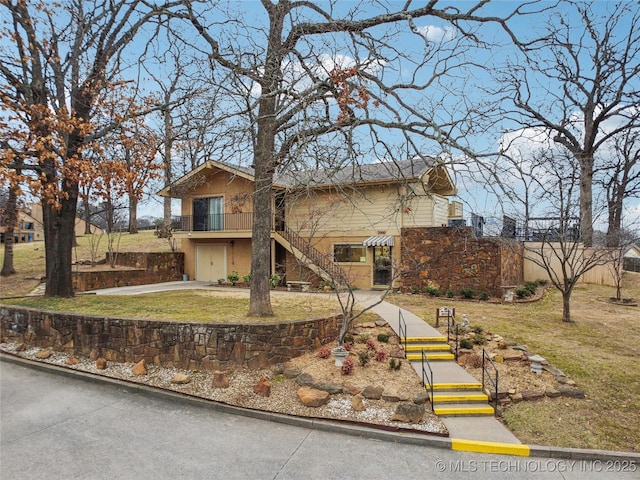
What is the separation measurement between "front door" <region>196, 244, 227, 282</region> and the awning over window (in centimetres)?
818

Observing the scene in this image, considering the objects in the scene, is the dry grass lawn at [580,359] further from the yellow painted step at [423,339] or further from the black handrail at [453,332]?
the yellow painted step at [423,339]

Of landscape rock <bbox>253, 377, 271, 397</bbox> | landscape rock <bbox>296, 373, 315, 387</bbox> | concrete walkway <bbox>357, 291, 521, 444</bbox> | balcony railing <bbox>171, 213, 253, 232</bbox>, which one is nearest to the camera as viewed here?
concrete walkway <bbox>357, 291, 521, 444</bbox>

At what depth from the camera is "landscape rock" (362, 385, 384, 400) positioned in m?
6.78

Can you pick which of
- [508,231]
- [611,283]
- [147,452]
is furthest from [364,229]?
[147,452]

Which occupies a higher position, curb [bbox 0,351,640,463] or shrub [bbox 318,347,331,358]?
shrub [bbox 318,347,331,358]

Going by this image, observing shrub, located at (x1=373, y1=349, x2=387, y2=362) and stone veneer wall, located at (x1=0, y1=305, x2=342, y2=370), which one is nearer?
stone veneer wall, located at (x1=0, y1=305, x2=342, y2=370)

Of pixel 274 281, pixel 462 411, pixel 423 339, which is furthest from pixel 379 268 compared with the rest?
pixel 462 411

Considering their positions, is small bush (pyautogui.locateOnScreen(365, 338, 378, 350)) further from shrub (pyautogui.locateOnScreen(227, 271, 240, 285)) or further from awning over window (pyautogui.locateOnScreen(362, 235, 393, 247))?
shrub (pyautogui.locateOnScreen(227, 271, 240, 285))

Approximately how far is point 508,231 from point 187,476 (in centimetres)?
1714

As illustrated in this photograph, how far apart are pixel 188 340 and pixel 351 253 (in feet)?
39.5

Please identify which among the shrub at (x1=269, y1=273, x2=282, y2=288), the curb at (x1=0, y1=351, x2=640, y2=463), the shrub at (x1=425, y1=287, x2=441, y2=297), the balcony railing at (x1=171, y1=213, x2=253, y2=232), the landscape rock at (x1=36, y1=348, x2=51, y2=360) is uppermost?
the balcony railing at (x1=171, y1=213, x2=253, y2=232)

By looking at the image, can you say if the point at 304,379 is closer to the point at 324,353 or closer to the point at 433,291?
the point at 324,353

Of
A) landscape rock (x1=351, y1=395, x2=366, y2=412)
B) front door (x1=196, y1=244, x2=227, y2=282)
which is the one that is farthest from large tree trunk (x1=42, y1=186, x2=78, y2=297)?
landscape rock (x1=351, y1=395, x2=366, y2=412)

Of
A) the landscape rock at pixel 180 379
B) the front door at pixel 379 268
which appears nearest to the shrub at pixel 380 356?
the landscape rock at pixel 180 379
